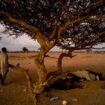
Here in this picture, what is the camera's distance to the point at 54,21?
674 inches

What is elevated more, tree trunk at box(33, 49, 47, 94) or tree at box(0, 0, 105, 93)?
tree at box(0, 0, 105, 93)

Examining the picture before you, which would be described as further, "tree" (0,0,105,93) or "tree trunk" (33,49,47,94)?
"tree trunk" (33,49,47,94)

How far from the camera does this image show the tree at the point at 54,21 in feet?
51.0

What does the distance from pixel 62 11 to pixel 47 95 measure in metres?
3.62

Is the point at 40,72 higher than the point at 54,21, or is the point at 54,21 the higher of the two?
the point at 54,21

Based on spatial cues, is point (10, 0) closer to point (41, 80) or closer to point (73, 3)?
point (73, 3)

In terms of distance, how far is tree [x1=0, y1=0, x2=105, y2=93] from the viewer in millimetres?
15531

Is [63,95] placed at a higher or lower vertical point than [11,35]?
lower

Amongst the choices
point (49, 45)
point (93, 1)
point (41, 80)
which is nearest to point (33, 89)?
point (41, 80)

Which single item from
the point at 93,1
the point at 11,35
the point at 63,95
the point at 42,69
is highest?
the point at 93,1

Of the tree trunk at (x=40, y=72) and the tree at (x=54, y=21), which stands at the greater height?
the tree at (x=54, y=21)

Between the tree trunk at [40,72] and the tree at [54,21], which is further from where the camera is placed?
the tree trunk at [40,72]

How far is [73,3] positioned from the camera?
15578 mm

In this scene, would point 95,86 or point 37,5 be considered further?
point 95,86
